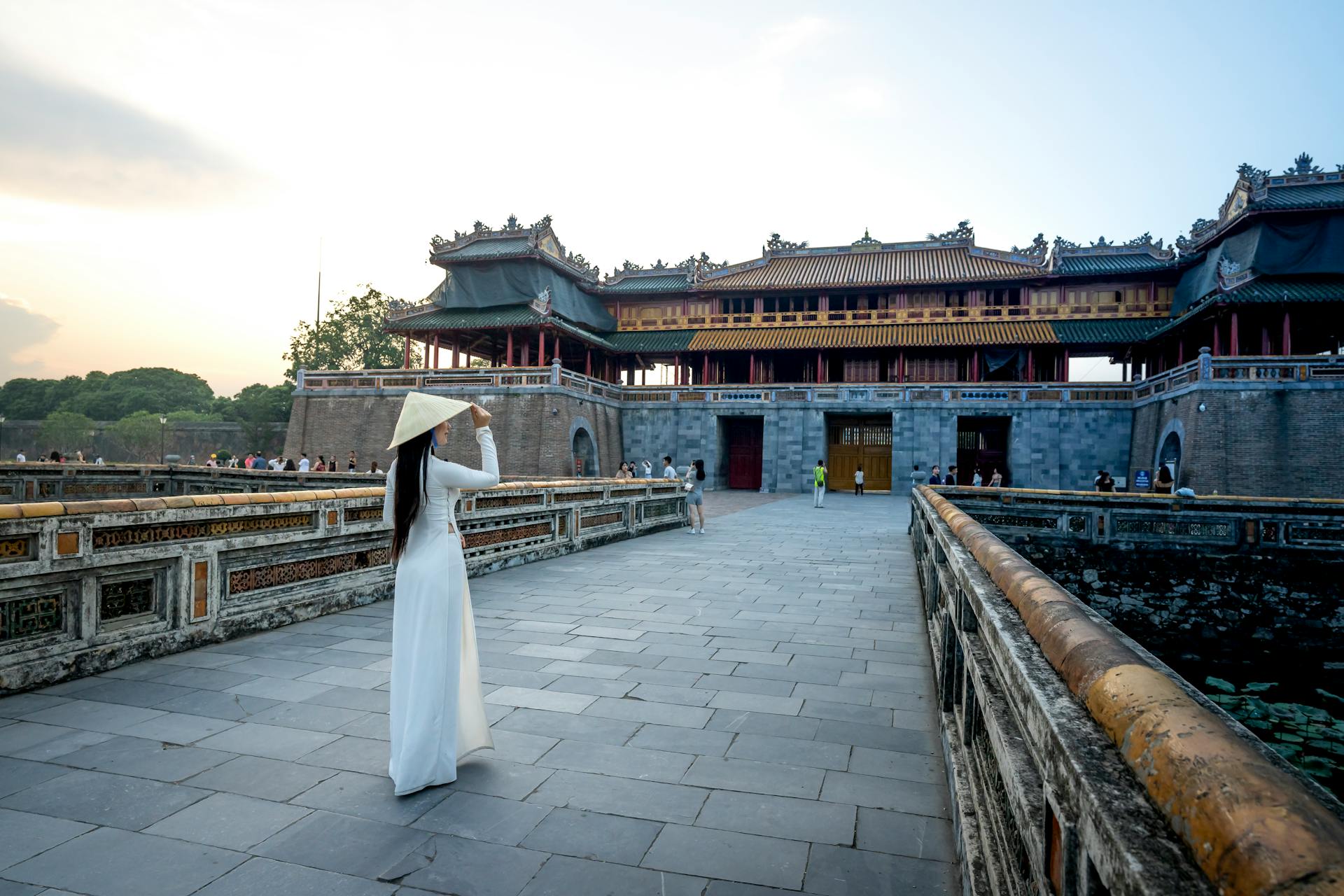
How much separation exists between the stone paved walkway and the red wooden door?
23953 millimetres

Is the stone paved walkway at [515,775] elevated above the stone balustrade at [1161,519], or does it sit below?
below

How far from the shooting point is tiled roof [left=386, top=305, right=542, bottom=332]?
92.4 feet

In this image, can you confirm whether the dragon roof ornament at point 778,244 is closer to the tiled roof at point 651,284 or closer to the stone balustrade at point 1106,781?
the tiled roof at point 651,284

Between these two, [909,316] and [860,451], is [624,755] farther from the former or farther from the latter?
[909,316]

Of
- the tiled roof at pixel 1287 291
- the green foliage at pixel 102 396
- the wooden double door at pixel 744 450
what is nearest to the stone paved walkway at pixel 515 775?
the tiled roof at pixel 1287 291

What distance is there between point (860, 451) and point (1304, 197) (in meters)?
15.9

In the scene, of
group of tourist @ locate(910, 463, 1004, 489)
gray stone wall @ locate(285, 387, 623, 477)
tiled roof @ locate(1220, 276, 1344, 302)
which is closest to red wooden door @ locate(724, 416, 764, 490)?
gray stone wall @ locate(285, 387, 623, 477)

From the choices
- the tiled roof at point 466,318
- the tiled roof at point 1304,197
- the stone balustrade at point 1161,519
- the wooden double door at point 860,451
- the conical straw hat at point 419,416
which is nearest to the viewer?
the conical straw hat at point 419,416

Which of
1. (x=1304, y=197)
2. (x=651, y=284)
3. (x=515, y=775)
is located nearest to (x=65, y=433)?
(x=651, y=284)

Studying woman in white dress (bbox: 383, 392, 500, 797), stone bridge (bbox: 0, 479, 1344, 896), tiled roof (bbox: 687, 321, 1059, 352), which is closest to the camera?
stone bridge (bbox: 0, 479, 1344, 896)

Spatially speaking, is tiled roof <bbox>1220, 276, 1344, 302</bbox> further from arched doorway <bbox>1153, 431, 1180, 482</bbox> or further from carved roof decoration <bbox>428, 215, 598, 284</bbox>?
carved roof decoration <bbox>428, 215, 598, 284</bbox>

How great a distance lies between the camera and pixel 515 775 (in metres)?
3.21

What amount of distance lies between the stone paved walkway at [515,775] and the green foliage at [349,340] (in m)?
39.7

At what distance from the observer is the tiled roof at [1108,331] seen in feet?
89.0
